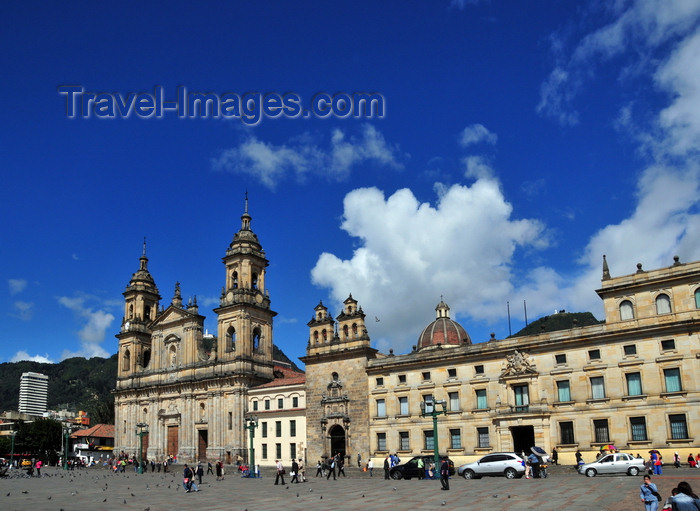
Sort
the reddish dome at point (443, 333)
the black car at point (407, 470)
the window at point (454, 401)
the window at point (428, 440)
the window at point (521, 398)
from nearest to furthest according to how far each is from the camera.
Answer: the black car at point (407, 470), the window at point (521, 398), the window at point (454, 401), the window at point (428, 440), the reddish dome at point (443, 333)

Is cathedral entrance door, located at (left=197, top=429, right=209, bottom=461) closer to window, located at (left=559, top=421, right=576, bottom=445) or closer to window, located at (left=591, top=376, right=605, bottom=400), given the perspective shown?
window, located at (left=559, top=421, right=576, bottom=445)

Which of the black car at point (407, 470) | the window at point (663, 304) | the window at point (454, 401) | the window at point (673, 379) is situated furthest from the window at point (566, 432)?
the black car at point (407, 470)

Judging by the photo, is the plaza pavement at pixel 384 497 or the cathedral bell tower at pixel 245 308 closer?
the plaza pavement at pixel 384 497

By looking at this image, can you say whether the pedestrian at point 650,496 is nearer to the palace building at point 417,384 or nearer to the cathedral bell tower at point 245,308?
the palace building at point 417,384

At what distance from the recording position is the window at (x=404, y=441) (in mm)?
52281

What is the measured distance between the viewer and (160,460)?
7500 centimetres

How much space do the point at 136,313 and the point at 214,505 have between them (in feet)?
218

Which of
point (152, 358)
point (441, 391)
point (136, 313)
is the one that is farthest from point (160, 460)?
point (441, 391)

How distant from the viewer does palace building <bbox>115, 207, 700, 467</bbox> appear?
4238 centimetres

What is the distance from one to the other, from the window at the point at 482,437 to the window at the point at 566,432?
18.7ft

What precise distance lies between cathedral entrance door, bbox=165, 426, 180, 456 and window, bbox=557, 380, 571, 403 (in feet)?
152

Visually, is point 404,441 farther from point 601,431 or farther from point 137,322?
point 137,322

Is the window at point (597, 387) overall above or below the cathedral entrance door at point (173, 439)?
above

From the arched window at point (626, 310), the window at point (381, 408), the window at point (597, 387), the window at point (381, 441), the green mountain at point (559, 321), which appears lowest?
the window at point (381, 441)
